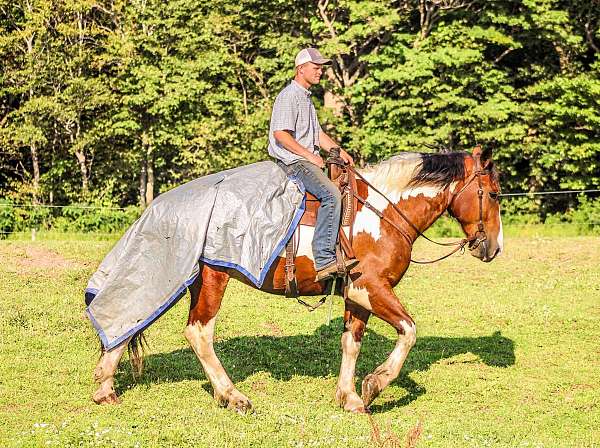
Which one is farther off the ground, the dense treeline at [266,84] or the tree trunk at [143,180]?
the dense treeline at [266,84]

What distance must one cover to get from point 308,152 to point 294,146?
152 millimetres

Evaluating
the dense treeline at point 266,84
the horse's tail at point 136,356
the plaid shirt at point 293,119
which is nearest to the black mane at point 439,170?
the plaid shirt at point 293,119

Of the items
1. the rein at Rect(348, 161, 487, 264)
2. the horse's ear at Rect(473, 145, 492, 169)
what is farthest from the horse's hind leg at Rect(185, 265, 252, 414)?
the horse's ear at Rect(473, 145, 492, 169)

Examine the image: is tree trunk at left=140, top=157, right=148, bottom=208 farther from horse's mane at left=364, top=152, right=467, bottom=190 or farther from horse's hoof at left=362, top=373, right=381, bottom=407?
horse's hoof at left=362, top=373, right=381, bottom=407

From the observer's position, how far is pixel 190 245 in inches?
324

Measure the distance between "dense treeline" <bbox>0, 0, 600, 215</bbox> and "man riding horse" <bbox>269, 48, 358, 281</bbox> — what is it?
1809cm

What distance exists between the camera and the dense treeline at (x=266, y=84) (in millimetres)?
26703

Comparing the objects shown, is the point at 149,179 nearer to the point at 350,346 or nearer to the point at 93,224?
the point at 93,224

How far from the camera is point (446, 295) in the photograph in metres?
14.7

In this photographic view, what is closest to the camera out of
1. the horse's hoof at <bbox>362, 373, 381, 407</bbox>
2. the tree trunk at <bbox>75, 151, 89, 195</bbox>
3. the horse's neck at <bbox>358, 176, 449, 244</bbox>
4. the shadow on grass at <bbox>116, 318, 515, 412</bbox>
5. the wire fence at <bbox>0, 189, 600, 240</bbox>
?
the horse's hoof at <bbox>362, 373, 381, 407</bbox>

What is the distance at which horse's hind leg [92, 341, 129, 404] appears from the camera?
8328 mm

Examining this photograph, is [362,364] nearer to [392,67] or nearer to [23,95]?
[392,67]

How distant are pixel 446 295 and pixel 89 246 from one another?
25.1 feet

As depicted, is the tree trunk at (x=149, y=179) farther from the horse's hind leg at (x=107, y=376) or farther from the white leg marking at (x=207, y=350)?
the white leg marking at (x=207, y=350)
